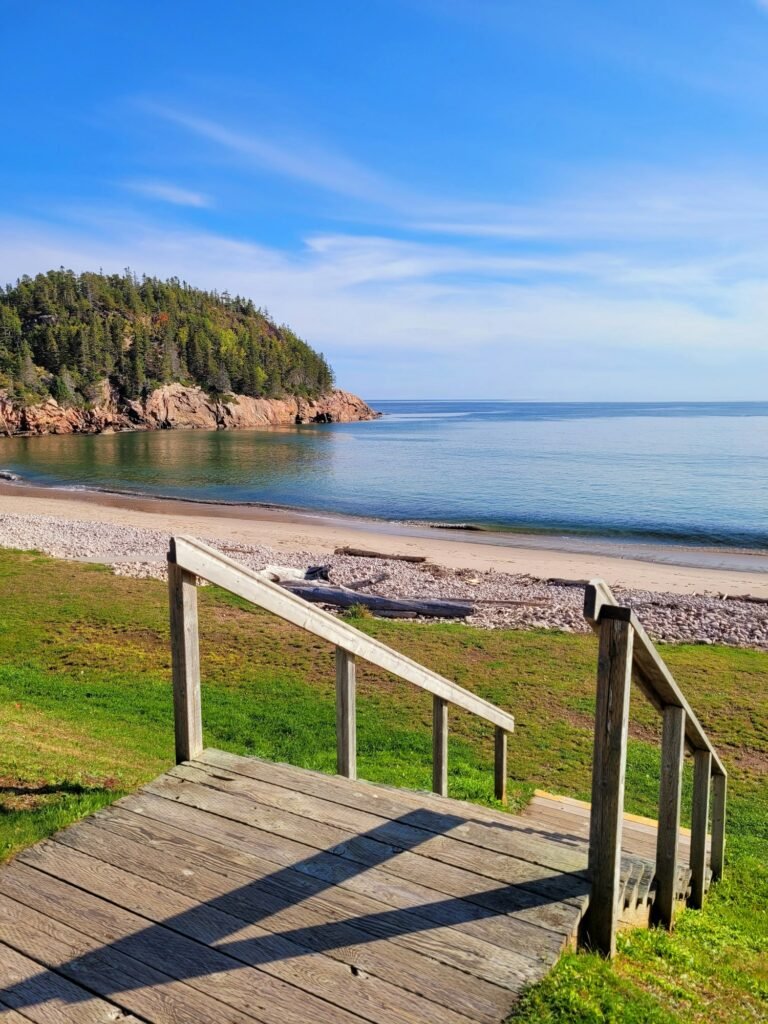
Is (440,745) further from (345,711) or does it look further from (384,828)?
(384,828)

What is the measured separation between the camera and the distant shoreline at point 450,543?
22.9 metres

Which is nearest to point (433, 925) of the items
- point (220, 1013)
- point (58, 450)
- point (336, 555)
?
point (220, 1013)

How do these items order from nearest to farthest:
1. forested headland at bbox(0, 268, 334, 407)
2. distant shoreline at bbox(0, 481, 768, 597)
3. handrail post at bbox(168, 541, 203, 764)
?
1. handrail post at bbox(168, 541, 203, 764)
2. distant shoreline at bbox(0, 481, 768, 597)
3. forested headland at bbox(0, 268, 334, 407)

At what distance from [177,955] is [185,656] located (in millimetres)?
1593

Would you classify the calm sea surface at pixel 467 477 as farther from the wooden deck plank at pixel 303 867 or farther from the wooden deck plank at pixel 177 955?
the wooden deck plank at pixel 177 955

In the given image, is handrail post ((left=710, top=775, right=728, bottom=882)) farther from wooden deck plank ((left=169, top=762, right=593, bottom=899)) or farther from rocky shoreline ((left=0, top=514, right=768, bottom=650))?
rocky shoreline ((left=0, top=514, right=768, bottom=650))

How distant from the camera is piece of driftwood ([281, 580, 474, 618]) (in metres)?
15.3

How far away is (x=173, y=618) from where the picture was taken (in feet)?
13.1

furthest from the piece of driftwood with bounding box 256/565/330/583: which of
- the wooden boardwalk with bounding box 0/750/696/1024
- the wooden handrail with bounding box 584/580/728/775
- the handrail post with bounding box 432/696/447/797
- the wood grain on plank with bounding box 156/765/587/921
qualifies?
the wooden handrail with bounding box 584/580/728/775

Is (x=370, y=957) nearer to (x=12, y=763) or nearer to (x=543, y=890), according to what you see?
(x=543, y=890)

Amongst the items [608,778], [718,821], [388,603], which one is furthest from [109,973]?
[388,603]

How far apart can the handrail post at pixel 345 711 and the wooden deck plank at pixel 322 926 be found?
129cm

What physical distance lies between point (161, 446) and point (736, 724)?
74.1 metres

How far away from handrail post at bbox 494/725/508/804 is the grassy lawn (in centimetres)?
21
